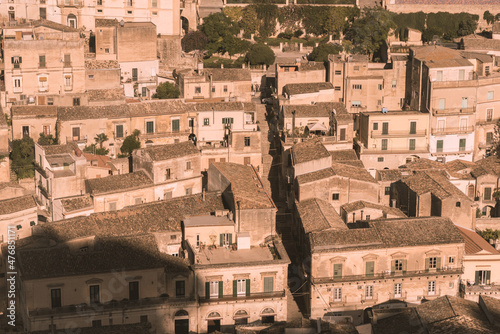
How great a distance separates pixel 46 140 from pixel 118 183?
213 inches

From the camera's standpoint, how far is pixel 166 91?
55.4 m

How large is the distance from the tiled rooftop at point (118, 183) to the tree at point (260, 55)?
16935 millimetres

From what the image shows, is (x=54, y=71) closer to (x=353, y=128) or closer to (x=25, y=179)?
(x=25, y=179)

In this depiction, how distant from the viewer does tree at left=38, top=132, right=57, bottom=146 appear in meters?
49.5

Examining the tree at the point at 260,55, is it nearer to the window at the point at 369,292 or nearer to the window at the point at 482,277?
the window at the point at 482,277

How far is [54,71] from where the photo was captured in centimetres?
5397

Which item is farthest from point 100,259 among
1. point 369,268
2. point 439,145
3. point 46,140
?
point 439,145

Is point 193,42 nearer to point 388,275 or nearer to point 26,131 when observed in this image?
point 26,131

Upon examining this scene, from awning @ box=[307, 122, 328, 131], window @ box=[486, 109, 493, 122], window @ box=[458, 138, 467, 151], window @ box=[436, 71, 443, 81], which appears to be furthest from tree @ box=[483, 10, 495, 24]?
awning @ box=[307, 122, 328, 131]

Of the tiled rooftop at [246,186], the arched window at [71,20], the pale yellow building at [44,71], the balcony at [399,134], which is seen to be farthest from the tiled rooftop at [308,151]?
the arched window at [71,20]

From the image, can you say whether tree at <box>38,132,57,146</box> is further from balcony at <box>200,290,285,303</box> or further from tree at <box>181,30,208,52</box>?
tree at <box>181,30,208,52</box>

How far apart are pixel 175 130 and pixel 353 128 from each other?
8.93 m

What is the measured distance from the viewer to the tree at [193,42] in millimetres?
63906

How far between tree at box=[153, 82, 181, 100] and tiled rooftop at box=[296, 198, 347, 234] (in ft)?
40.6
